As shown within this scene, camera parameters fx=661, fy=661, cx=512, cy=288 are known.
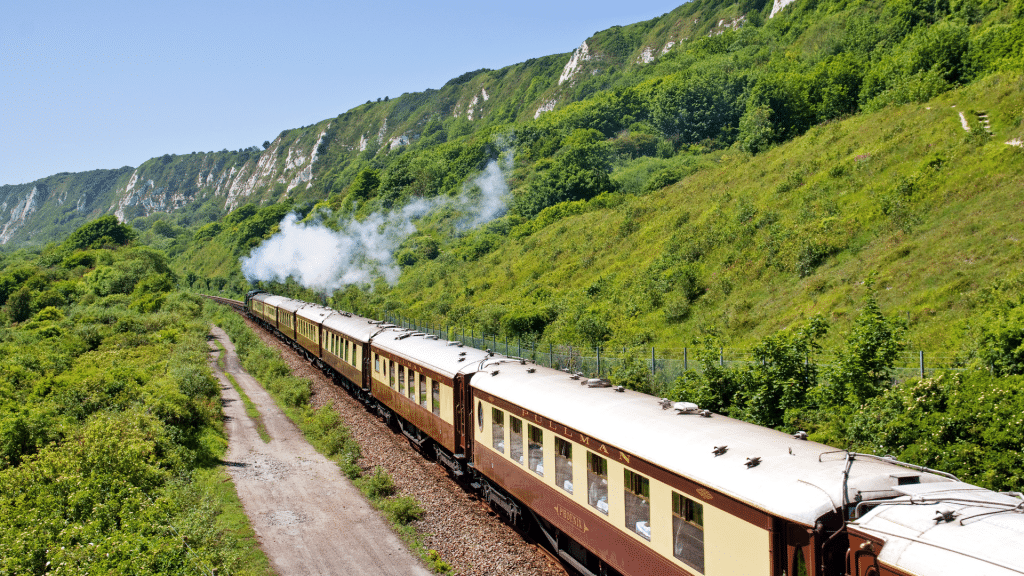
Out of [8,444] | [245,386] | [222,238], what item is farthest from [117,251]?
[8,444]

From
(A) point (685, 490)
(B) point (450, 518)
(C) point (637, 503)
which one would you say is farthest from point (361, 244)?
(A) point (685, 490)

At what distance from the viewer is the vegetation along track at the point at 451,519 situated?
40.8ft

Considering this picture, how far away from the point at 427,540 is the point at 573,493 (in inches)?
179

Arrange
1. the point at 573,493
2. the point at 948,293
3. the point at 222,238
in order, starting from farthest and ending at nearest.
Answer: the point at 222,238, the point at 948,293, the point at 573,493

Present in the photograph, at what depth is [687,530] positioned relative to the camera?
7.98 meters

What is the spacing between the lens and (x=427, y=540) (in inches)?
543

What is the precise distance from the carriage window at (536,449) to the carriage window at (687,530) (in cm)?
385

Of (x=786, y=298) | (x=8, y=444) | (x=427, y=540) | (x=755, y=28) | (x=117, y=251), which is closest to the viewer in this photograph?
(x=427, y=540)

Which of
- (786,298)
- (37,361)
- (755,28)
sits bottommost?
(37,361)

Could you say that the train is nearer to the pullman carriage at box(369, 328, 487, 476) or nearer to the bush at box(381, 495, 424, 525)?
the pullman carriage at box(369, 328, 487, 476)

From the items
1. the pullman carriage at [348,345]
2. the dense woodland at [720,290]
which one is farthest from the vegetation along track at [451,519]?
the dense woodland at [720,290]

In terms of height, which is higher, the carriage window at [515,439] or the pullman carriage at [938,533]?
the pullman carriage at [938,533]

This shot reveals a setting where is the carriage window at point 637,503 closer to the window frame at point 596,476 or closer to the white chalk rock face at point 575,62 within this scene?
the window frame at point 596,476

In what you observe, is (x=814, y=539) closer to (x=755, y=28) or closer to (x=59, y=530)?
(x=59, y=530)
